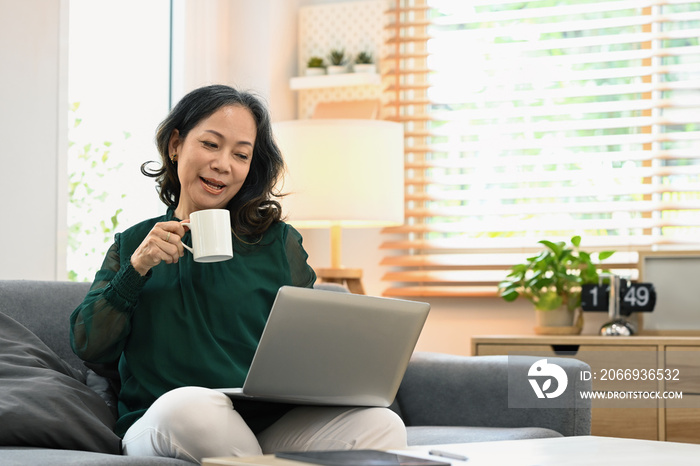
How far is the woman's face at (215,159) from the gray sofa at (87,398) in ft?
1.31

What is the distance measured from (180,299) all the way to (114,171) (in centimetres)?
148

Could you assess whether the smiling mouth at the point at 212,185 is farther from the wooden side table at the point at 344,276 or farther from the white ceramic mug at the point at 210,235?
the wooden side table at the point at 344,276

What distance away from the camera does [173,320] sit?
177 centimetres

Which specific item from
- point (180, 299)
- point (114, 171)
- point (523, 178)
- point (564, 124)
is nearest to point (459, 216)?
point (523, 178)

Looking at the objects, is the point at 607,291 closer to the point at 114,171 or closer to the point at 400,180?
the point at 400,180

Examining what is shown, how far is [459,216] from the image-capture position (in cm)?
361

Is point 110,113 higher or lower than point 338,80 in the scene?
lower

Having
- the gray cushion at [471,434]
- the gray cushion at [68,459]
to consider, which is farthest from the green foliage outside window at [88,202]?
the gray cushion at [68,459]

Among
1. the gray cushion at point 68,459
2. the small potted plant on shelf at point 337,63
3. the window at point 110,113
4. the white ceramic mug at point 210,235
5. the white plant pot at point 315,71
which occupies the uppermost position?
the small potted plant on shelf at point 337,63

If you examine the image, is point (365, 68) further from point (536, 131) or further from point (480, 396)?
point (480, 396)

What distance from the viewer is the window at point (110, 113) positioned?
9.67 ft

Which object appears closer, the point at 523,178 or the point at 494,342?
the point at 494,342

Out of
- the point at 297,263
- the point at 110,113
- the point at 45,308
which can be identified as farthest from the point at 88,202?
the point at 297,263

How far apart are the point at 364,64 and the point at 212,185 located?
6.33 ft
